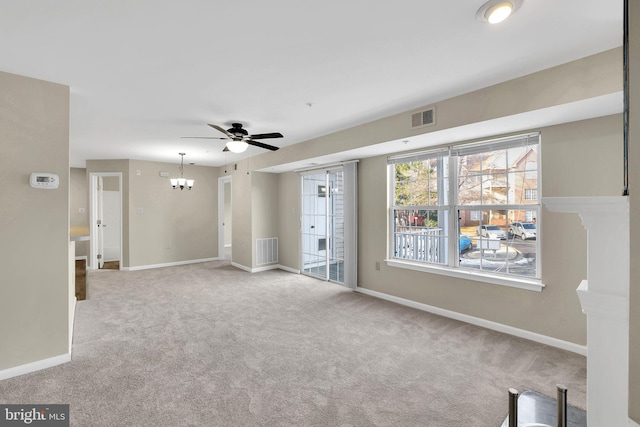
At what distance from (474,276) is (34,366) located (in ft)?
14.4

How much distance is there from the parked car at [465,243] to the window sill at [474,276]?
0.28m

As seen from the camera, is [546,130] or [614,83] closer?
[614,83]

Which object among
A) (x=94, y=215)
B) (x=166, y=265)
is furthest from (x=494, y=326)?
(x=94, y=215)

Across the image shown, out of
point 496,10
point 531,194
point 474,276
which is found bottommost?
point 474,276

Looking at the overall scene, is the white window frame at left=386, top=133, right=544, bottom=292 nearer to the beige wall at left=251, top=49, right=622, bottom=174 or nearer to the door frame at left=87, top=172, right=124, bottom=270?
the beige wall at left=251, top=49, right=622, bottom=174

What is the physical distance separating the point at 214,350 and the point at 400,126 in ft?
10.3

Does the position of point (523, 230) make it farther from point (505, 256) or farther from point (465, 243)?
point (465, 243)

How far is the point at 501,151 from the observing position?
3537 mm

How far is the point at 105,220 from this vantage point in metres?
8.38

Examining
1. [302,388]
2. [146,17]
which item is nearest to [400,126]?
[146,17]

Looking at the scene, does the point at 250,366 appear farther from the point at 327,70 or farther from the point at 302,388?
the point at 327,70

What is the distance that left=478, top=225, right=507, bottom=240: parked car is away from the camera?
11.6 ft

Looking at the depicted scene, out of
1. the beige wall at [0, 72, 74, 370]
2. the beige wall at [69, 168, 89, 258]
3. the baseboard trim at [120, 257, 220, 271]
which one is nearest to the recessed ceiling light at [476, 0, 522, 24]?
the beige wall at [0, 72, 74, 370]

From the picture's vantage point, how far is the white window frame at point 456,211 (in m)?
3.25
